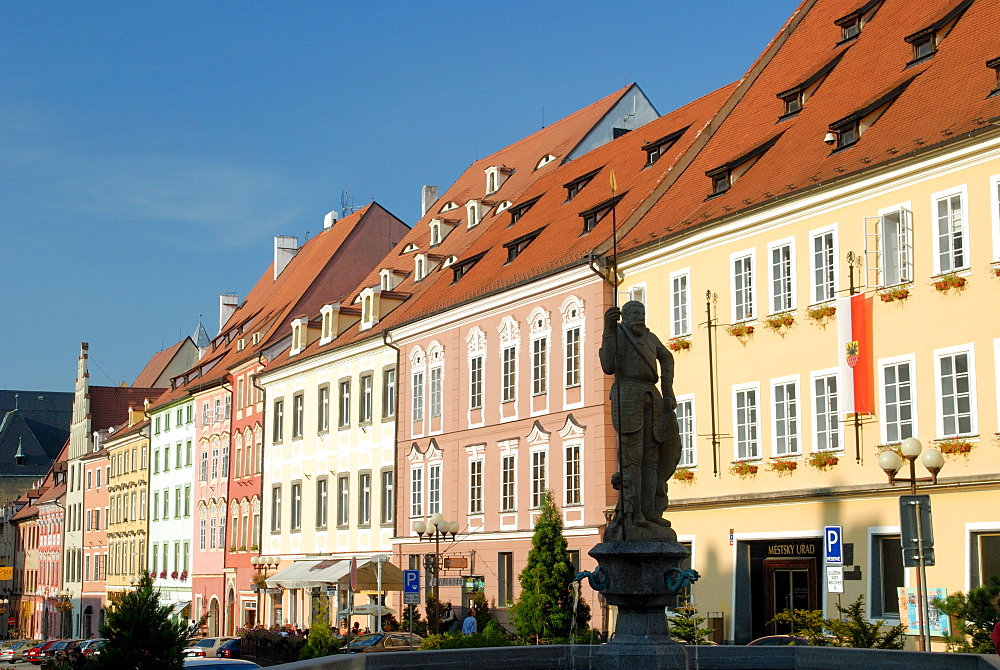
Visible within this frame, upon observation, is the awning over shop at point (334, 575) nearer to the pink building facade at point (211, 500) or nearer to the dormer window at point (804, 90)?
the pink building facade at point (211, 500)

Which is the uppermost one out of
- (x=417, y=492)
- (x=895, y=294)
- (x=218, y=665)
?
(x=895, y=294)

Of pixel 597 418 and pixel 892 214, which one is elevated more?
pixel 892 214

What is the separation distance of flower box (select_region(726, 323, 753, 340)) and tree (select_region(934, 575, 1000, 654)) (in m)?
9.07

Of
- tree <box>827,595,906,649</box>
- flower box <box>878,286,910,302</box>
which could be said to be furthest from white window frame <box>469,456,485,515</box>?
tree <box>827,595,906,649</box>

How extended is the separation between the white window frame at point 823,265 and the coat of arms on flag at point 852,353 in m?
1.28

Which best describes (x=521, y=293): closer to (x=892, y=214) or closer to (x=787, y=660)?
(x=892, y=214)

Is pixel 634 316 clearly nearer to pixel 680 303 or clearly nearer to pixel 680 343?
pixel 680 343

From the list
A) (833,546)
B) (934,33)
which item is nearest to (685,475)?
(833,546)

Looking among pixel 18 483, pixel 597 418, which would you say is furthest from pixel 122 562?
pixel 597 418

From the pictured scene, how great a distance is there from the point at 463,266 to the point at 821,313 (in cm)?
1823

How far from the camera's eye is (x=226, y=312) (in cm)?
8088

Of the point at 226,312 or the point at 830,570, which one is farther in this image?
the point at 226,312

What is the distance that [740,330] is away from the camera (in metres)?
30.9

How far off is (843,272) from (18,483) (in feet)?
339
